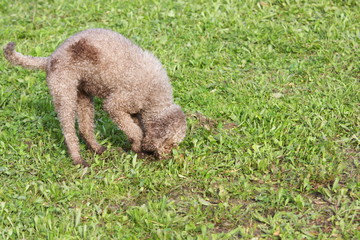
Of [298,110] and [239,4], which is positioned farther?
[239,4]

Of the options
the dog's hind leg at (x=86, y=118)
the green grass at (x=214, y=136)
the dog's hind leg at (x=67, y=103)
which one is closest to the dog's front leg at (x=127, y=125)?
the green grass at (x=214, y=136)

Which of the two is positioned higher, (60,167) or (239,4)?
(239,4)

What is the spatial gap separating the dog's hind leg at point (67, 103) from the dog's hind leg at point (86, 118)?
31 centimetres

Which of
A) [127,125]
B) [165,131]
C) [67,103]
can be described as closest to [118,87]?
[127,125]

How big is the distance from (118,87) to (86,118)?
0.72 meters

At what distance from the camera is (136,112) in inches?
230

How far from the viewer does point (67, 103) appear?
570 cm

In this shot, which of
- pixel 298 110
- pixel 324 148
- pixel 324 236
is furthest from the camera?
pixel 298 110

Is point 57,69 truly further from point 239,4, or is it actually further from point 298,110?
point 239,4

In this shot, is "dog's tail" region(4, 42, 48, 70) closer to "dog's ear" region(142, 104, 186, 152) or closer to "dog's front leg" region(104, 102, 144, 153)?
"dog's front leg" region(104, 102, 144, 153)

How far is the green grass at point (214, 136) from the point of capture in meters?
4.78

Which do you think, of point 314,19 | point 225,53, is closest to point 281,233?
point 225,53

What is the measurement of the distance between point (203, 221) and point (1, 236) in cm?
168

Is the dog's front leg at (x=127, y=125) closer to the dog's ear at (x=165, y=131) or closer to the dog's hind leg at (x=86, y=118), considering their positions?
the dog's ear at (x=165, y=131)
